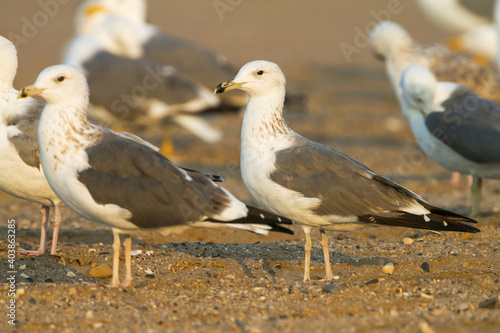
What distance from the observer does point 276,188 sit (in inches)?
208

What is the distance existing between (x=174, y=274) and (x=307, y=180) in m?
1.32

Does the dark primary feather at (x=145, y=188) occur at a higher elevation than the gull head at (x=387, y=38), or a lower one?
lower

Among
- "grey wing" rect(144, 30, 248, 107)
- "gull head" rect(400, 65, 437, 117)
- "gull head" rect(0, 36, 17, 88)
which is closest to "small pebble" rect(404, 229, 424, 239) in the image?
"gull head" rect(400, 65, 437, 117)

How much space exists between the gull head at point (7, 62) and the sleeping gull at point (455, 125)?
4379mm

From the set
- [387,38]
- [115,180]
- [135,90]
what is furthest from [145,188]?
[387,38]

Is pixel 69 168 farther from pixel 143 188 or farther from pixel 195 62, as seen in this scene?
pixel 195 62

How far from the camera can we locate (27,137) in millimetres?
6027

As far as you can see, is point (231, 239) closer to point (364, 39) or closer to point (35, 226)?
point (35, 226)

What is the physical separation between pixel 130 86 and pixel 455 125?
17.6 feet

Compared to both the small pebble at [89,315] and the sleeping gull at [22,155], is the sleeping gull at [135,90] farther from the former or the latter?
the small pebble at [89,315]

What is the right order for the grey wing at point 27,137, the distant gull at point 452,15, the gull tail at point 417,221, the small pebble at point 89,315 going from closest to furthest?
1. the small pebble at point 89,315
2. the gull tail at point 417,221
3. the grey wing at point 27,137
4. the distant gull at point 452,15

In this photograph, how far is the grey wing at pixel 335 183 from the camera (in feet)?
17.5

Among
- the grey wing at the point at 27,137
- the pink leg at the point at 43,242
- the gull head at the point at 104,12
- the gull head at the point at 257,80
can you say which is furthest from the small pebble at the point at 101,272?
the gull head at the point at 104,12

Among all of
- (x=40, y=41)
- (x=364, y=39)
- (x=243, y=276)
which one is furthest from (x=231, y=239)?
(x=364, y=39)
